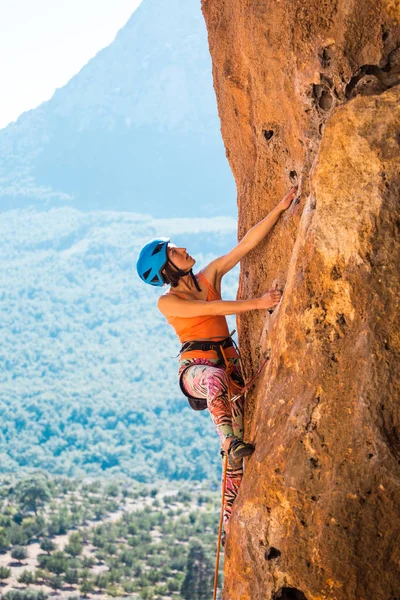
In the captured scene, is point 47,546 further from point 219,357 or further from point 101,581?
point 219,357

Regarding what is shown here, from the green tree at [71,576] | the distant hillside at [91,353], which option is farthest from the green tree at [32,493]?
the distant hillside at [91,353]

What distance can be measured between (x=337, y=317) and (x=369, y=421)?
66cm

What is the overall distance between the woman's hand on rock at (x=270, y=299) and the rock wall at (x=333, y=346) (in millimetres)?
98

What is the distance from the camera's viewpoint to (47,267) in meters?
95.2

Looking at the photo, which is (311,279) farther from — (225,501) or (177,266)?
(225,501)

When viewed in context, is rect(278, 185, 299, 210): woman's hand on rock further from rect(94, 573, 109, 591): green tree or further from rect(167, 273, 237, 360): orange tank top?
rect(94, 573, 109, 591): green tree

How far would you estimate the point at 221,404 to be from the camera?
6402mm

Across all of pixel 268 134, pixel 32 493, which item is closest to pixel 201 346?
pixel 268 134

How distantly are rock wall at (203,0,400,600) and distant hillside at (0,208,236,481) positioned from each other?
186ft

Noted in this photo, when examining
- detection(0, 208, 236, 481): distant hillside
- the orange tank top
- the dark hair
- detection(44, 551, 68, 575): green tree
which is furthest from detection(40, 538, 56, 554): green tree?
the dark hair

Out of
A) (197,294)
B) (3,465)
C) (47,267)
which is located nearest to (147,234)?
(47,267)

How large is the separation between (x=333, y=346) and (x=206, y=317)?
1.59 m

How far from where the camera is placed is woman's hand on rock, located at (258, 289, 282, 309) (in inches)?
250

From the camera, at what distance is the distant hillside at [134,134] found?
109750 millimetres
